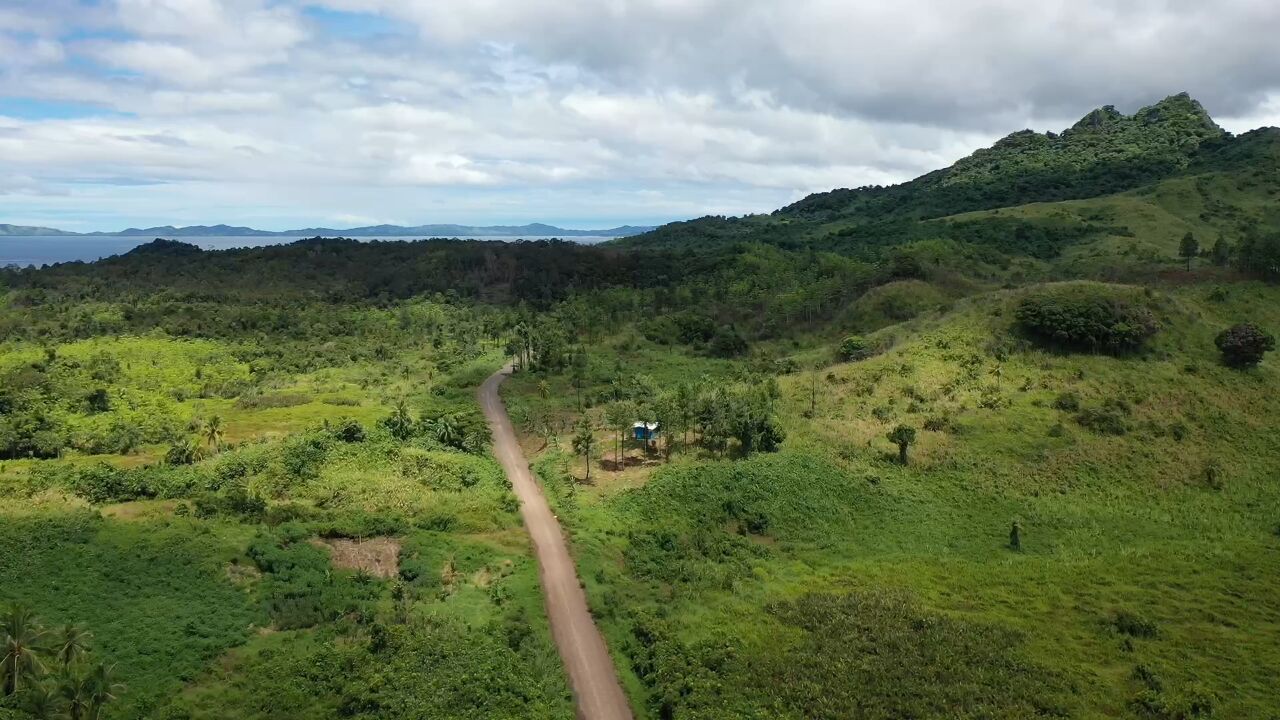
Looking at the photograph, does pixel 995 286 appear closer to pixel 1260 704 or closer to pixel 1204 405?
pixel 1204 405

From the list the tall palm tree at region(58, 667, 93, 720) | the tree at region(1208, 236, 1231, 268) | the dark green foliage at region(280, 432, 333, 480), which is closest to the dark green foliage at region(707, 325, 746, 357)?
the dark green foliage at region(280, 432, 333, 480)

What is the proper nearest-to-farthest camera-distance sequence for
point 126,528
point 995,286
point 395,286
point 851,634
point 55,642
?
point 55,642 → point 851,634 → point 126,528 → point 995,286 → point 395,286

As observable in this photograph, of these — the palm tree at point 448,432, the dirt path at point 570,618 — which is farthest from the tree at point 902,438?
the palm tree at point 448,432

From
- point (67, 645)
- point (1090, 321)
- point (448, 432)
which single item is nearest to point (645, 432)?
point (448, 432)

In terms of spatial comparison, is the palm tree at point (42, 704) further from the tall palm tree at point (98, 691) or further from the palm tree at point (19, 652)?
the palm tree at point (19, 652)

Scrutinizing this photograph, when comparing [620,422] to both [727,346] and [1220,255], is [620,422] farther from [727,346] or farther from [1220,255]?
[1220,255]

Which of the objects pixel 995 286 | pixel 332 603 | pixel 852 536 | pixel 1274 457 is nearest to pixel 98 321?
pixel 332 603
